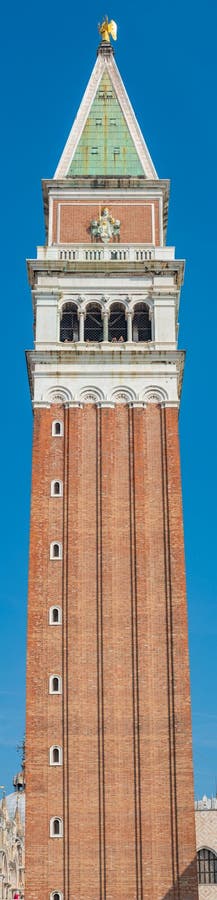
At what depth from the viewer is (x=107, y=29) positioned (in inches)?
2692

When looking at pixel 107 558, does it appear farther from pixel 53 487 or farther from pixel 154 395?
pixel 154 395

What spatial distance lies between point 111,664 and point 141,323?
15.4 metres

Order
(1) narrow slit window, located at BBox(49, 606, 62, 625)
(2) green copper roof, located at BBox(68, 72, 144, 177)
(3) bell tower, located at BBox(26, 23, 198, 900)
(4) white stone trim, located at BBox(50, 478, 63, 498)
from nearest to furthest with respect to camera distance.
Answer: (3) bell tower, located at BBox(26, 23, 198, 900) < (1) narrow slit window, located at BBox(49, 606, 62, 625) < (4) white stone trim, located at BBox(50, 478, 63, 498) < (2) green copper roof, located at BBox(68, 72, 144, 177)

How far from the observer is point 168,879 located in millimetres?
45594

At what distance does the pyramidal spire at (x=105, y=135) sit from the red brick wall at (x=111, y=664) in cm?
1346

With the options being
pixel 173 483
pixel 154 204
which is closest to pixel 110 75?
pixel 154 204

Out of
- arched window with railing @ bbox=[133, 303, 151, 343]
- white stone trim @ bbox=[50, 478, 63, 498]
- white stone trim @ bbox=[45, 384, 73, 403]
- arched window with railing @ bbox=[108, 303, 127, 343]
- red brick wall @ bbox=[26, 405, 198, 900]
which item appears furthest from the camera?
arched window with railing @ bbox=[108, 303, 127, 343]

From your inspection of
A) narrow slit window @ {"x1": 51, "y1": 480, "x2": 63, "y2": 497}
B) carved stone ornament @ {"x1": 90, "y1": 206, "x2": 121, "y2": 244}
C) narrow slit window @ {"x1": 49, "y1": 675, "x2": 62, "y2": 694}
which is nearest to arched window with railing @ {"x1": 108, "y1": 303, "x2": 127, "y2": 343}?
carved stone ornament @ {"x1": 90, "y1": 206, "x2": 121, "y2": 244}

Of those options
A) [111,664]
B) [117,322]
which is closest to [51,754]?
[111,664]

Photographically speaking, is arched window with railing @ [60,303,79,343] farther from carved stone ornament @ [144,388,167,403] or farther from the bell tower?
carved stone ornament @ [144,388,167,403]

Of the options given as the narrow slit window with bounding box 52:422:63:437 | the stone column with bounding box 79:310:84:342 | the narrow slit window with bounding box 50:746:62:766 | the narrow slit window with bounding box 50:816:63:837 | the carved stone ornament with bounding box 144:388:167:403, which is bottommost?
the narrow slit window with bounding box 50:816:63:837

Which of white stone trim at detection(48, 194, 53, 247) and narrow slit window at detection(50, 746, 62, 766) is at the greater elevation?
white stone trim at detection(48, 194, 53, 247)

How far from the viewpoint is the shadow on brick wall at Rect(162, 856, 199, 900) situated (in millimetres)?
45219

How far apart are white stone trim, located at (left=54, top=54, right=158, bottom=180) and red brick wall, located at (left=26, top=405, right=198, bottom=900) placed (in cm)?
1368
